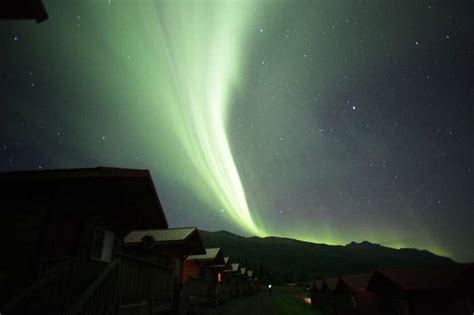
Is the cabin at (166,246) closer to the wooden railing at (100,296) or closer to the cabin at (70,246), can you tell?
the cabin at (70,246)

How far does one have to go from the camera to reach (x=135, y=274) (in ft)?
30.6

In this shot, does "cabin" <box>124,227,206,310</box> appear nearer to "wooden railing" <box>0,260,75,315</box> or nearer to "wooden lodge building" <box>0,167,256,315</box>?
"wooden lodge building" <box>0,167,256,315</box>

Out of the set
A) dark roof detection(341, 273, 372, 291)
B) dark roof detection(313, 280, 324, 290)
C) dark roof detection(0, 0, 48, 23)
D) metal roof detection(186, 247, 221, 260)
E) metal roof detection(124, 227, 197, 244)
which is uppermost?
dark roof detection(0, 0, 48, 23)

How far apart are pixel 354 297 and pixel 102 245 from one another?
34.1m

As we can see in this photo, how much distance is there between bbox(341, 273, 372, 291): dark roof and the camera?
35.1 m

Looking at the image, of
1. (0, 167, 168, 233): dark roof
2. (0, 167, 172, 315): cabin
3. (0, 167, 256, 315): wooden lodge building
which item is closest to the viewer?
(0, 167, 256, 315): wooden lodge building

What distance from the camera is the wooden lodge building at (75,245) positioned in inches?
246

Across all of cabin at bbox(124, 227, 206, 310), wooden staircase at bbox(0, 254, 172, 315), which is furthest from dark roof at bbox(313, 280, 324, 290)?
wooden staircase at bbox(0, 254, 172, 315)

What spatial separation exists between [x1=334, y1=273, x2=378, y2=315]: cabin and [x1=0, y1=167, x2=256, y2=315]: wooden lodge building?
1152 inches

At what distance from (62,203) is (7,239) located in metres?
1.69

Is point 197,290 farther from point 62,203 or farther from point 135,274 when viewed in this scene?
point 62,203

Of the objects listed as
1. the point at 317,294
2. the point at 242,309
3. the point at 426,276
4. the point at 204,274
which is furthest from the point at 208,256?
the point at 317,294

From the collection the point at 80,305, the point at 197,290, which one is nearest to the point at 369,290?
the point at 197,290

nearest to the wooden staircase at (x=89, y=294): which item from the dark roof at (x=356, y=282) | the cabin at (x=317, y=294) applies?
the dark roof at (x=356, y=282)
